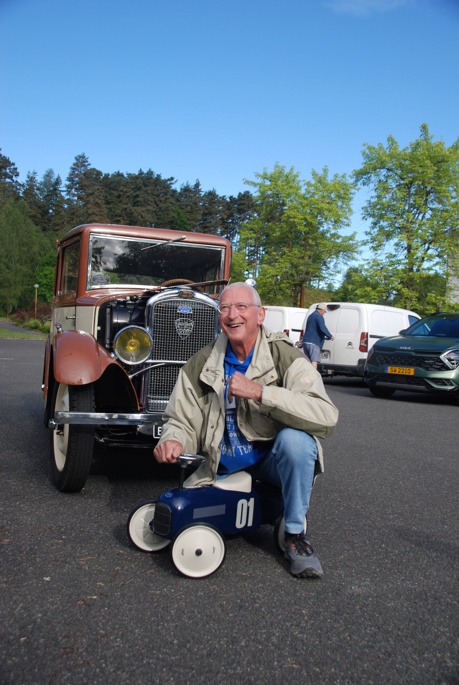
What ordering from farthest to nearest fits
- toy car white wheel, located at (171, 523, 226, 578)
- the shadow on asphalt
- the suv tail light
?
the suv tail light → the shadow on asphalt → toy car white wheel, located at (171, 523, 226, 578)

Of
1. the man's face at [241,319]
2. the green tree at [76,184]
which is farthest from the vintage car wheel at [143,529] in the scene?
the green tree at [76,184]

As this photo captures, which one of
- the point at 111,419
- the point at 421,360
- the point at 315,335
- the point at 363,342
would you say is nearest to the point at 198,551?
the point at 111,419

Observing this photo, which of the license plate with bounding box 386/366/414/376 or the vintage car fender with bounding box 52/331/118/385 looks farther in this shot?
the license plate with bounding box 386/366/414/376

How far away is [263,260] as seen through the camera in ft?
118

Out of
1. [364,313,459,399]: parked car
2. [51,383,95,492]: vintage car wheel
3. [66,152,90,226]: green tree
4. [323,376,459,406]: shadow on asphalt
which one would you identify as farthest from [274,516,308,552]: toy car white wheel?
[66,152,90,226]: green tree

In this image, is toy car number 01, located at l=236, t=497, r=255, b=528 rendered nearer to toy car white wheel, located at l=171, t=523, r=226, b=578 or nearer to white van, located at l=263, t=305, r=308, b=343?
toy car white wheel, located at l=171, t=523, r=226, b=578

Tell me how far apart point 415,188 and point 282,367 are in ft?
83.7

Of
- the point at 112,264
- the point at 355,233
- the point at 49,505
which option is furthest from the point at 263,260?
the point at 49,505

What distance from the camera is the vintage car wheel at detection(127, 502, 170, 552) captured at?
3.25 meters

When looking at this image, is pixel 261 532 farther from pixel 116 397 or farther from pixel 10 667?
pixel 10 667

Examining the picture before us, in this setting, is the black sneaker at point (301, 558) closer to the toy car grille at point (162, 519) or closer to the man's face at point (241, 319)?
the toy car grille at point (162, 519)

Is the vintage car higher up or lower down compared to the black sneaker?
higher up

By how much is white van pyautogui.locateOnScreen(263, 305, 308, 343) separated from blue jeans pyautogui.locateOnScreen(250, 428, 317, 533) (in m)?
13.4

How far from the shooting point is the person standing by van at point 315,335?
13227 mm
